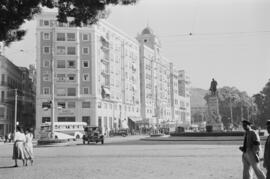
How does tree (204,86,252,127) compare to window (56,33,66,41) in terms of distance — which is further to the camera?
tree (204,86,252,127)

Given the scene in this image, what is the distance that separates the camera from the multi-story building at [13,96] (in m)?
75.0

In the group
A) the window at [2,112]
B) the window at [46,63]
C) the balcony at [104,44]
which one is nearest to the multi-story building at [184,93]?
the balcony at [104,44]

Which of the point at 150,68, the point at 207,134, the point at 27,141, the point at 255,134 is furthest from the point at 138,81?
the point at 255,134

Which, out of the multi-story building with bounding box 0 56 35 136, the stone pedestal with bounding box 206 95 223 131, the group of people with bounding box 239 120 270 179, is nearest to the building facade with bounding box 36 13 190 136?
the multi-story building with bounding box 0 56 35 136

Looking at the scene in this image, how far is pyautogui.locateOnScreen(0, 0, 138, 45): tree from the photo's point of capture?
1177 cm

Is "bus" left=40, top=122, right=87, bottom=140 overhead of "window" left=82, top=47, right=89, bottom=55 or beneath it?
beneath

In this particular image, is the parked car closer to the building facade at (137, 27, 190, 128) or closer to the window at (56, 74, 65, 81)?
the window at (56, 74, 65, 81)

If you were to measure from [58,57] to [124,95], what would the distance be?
74.2ft

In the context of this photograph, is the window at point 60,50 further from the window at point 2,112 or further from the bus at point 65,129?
the bus at point 65,129

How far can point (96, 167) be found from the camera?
638 inches

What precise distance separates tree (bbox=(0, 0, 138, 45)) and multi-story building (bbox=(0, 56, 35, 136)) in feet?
193

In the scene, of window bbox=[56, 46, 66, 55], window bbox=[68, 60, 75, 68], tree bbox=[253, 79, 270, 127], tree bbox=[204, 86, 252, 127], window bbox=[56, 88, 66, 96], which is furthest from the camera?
tree bbox=[204, 86, 252, 127]

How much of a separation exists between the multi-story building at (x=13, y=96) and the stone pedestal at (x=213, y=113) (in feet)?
109

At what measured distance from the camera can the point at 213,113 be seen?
5094 centimetres
